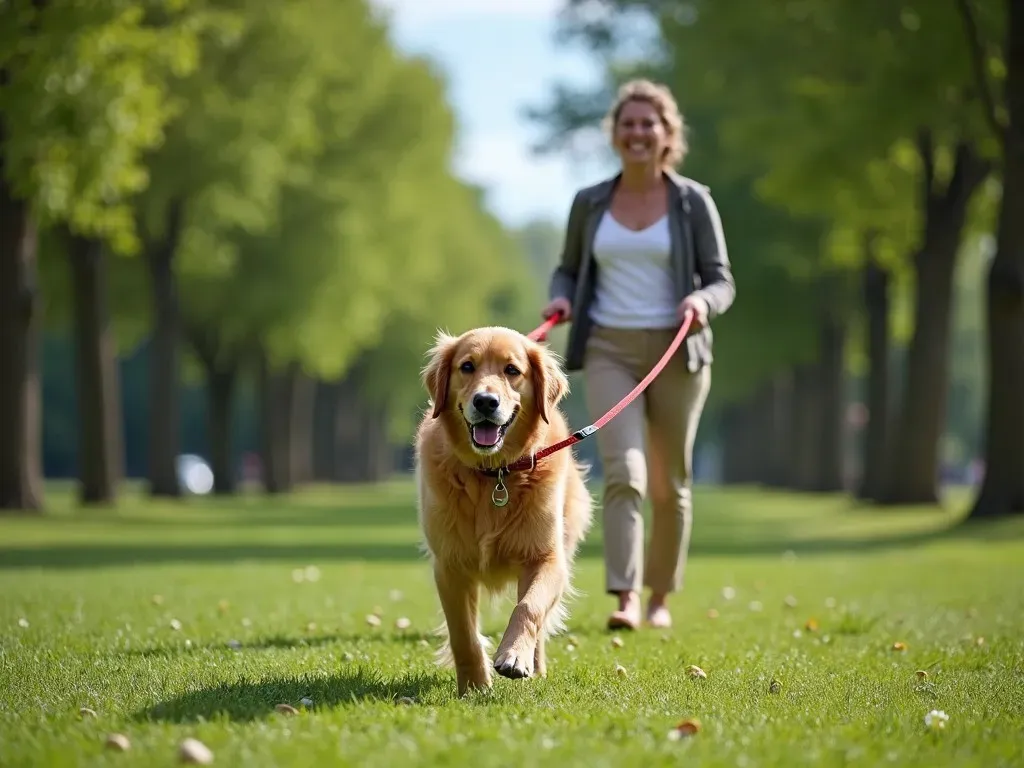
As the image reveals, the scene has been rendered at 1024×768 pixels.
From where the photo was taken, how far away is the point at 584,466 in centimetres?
731

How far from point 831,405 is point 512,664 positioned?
28898 mm

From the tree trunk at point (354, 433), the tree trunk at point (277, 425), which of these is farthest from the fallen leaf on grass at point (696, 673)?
the tree trunk at point (354, 433)

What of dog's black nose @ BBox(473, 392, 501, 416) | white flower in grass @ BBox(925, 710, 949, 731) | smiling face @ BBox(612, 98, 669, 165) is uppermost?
smiling face @ BBox(612, 98, 669, 165)

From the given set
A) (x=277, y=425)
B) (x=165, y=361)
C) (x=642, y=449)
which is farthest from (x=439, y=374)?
(x=277, y=425)

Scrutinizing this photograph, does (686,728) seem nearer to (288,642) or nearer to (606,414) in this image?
(606,414)

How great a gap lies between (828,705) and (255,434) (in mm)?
67440

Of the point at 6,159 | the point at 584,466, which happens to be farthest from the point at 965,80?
the point at 584,466

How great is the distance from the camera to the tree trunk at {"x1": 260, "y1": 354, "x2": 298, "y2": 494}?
34.9 meters

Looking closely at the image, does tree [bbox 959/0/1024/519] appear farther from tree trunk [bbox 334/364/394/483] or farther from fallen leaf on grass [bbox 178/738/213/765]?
tree trunk [bbox 334/364/394/483]

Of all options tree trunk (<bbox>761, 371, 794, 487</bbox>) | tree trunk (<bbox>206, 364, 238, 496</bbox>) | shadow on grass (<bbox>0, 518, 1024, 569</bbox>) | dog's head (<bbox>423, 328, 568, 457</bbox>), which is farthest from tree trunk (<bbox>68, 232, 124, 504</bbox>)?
tree trunk (<bbox>761, 371, 794, 487</bbox>)

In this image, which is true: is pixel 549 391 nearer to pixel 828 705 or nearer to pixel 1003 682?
pixel 828 705

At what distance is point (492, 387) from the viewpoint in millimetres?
5637

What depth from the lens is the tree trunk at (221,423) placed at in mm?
33969

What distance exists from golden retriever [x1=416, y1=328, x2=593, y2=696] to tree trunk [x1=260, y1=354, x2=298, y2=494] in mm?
28437
